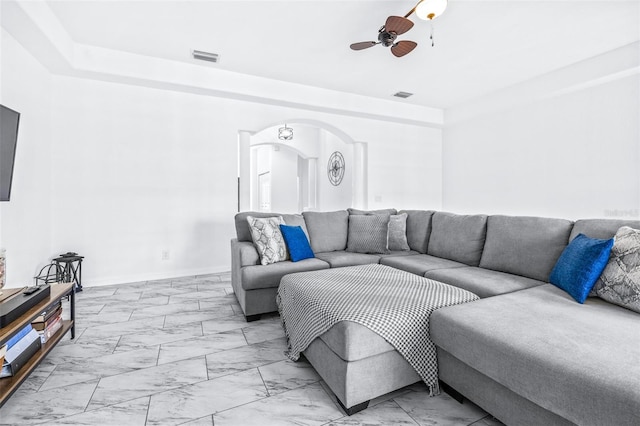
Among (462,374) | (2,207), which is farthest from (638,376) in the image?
(2,207)

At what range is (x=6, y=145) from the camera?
2.33m

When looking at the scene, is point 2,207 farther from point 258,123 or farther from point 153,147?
point 258,123

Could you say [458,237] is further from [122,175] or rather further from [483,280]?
[122,175]

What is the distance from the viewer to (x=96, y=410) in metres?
1.57

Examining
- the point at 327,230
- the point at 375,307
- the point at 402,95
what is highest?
the point at 402,95

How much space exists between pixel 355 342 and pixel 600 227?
189cm

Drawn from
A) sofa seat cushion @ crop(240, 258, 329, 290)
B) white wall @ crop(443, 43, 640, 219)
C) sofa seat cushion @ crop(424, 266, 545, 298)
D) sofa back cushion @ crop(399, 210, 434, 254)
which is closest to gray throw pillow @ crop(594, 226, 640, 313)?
sofa seat cushion @ crop(424, 266, 545, 298)

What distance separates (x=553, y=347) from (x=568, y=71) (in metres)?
4.37

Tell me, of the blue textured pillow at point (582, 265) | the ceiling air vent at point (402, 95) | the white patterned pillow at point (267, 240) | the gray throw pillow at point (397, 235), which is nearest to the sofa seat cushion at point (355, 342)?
the blue textured pillow at point (582, 265)

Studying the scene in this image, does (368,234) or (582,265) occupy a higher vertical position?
(368,234)

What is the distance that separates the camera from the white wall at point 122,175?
3174mm

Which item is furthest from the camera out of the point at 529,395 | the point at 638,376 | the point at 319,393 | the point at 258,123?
the point at 258,123

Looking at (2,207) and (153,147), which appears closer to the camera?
(2,207)

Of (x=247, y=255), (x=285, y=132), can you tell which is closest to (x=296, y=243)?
(x=247, y=255)
